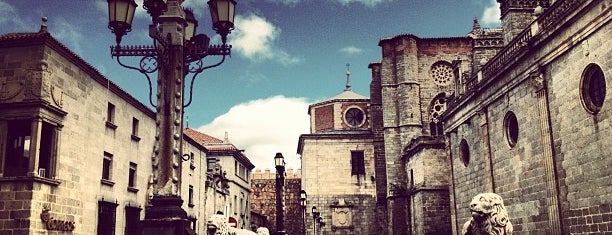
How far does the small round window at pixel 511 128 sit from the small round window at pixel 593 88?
153 inches

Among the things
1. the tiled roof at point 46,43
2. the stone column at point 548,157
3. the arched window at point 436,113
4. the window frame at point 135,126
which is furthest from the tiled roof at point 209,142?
the stone column at point 548,157

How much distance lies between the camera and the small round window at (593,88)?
37.4 ft

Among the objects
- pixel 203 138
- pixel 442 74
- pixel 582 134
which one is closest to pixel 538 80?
pixel 582 134

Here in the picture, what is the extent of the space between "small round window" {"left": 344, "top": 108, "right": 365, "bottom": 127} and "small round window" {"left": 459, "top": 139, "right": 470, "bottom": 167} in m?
21.6

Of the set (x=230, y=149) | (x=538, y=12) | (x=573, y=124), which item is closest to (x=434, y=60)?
(x=230, y=149)

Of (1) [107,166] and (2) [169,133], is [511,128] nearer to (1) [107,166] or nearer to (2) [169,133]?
(2) [169,133]

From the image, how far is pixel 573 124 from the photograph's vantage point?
1230 cm

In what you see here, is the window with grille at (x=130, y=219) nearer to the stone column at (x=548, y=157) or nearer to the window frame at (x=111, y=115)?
the window frame at (x=111, y=115)

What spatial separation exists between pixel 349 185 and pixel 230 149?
8183 mm

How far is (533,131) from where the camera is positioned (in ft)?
46.8

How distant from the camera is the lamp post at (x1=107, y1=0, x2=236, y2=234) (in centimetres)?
654

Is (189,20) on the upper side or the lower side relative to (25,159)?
upper

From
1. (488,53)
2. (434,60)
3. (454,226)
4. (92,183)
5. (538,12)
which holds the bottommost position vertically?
(454,226)

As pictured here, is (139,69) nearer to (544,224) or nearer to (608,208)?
(608,208)
